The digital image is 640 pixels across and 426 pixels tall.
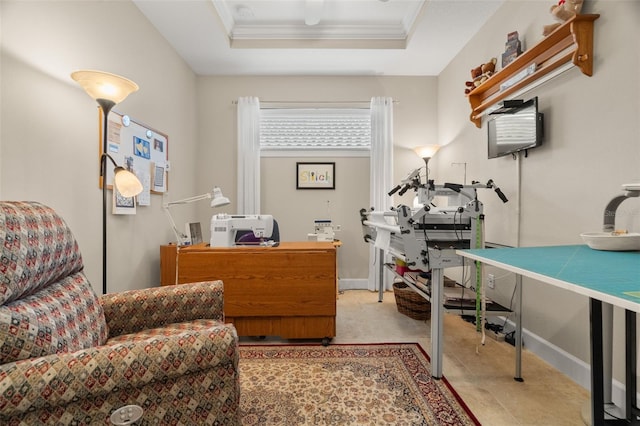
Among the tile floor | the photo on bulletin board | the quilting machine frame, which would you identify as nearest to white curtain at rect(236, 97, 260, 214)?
the photo on bulletin board

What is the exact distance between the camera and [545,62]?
2.06 m

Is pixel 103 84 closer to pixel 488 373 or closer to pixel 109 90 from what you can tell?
pixel 109 90

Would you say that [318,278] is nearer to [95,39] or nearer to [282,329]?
[282,329]

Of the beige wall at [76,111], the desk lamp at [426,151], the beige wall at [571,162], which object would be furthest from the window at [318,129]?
the beige wall at [571,162]

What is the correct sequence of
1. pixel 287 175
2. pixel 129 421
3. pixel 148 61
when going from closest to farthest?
pixel 129 421
pixel 148 61
pixel 287 175

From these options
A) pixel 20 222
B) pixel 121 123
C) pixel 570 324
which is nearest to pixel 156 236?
pixel 121 123

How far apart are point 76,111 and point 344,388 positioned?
2.37 metres

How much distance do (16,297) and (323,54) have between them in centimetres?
329

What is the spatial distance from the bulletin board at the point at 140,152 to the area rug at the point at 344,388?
5.54ft

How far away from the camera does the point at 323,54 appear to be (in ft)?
11.0

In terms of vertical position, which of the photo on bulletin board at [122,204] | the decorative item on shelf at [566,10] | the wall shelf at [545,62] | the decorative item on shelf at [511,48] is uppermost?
the decorative item on shelf at [511,48]

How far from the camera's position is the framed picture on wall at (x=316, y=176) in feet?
12.9

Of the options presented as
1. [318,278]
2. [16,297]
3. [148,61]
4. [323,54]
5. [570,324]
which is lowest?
[570,324]

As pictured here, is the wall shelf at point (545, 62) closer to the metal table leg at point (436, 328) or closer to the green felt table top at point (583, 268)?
the green felt table top at point (583, 268)
